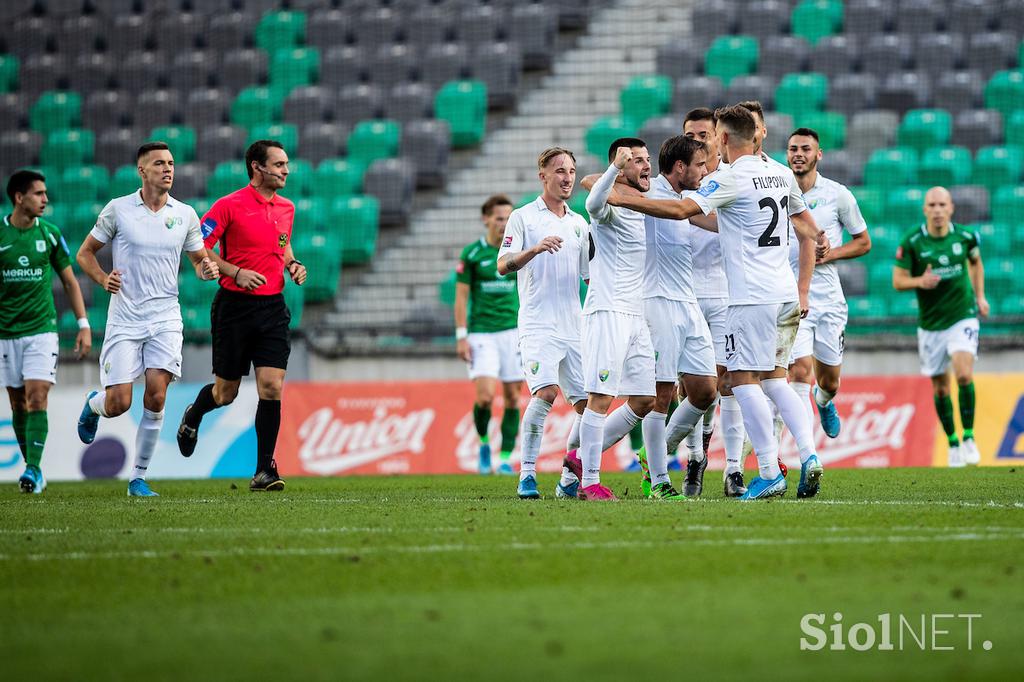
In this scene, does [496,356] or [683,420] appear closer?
[683,420]

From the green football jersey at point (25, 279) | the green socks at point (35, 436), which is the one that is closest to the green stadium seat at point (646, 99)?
the green football jersey at point (25, 279)

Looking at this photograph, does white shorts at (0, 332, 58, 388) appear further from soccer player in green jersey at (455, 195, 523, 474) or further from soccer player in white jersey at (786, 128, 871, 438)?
soccer player in white jersey at (786, 128, 871, 438)

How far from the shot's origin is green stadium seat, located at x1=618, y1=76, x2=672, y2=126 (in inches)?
797

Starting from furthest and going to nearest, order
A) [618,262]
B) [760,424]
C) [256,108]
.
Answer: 1. [256,108]
2. [618,262]
3. [760,424]

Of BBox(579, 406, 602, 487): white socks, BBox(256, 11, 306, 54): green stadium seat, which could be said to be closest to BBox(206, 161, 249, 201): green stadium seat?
BBox(256, 11, 306, 54): green stadium seat

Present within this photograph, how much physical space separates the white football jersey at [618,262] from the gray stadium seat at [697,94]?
11598 mm

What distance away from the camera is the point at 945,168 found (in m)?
18.6

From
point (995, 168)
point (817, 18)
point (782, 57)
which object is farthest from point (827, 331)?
point (817, 18)

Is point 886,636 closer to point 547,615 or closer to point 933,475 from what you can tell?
point 547,615

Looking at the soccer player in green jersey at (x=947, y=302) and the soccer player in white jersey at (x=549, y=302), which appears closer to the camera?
the soccer player in white jersey at (x=549, y=302)

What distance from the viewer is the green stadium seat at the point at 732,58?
20.7 m

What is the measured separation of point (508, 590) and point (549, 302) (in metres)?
4.66

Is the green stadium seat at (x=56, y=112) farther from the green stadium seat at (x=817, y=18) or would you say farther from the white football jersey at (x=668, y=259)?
the white football jersey at (x=668, y=259)

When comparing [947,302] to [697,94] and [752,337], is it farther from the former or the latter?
[697,94]
